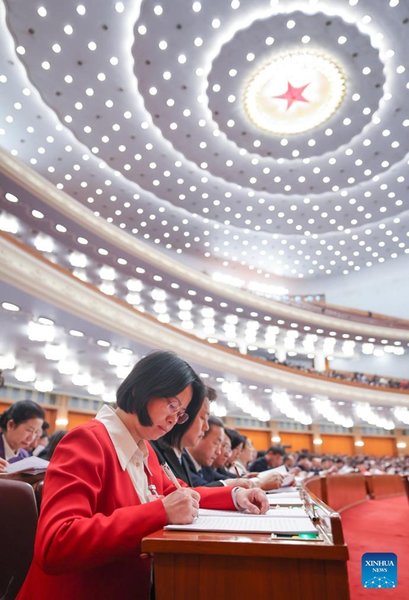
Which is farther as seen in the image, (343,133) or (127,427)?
(343,133)

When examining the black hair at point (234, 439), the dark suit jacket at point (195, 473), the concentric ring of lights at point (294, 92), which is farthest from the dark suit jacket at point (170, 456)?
the concentric ring of lights at point (294, 92)

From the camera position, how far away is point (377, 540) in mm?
3963

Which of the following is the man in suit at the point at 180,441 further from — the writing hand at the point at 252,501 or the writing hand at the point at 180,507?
the writing hand at the point at 180,507

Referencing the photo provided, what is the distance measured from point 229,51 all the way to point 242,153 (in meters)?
4.04

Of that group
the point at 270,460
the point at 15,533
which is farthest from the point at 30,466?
the point at 270,460

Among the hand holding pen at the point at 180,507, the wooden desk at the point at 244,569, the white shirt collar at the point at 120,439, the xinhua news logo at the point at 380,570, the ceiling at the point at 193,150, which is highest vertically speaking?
the ceiling at the point at 193,150

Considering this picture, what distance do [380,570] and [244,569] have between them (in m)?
0.42

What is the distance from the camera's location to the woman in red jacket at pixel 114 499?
1053 mm

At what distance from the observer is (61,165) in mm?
14789

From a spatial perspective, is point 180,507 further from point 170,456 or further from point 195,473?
point 195,473

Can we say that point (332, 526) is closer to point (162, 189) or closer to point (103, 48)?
point (103, 48)

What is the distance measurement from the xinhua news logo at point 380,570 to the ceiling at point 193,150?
24.8 feet

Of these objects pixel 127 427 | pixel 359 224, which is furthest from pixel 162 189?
pixel 127 427

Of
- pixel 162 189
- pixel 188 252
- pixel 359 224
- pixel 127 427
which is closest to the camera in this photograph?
pixel 127 427
